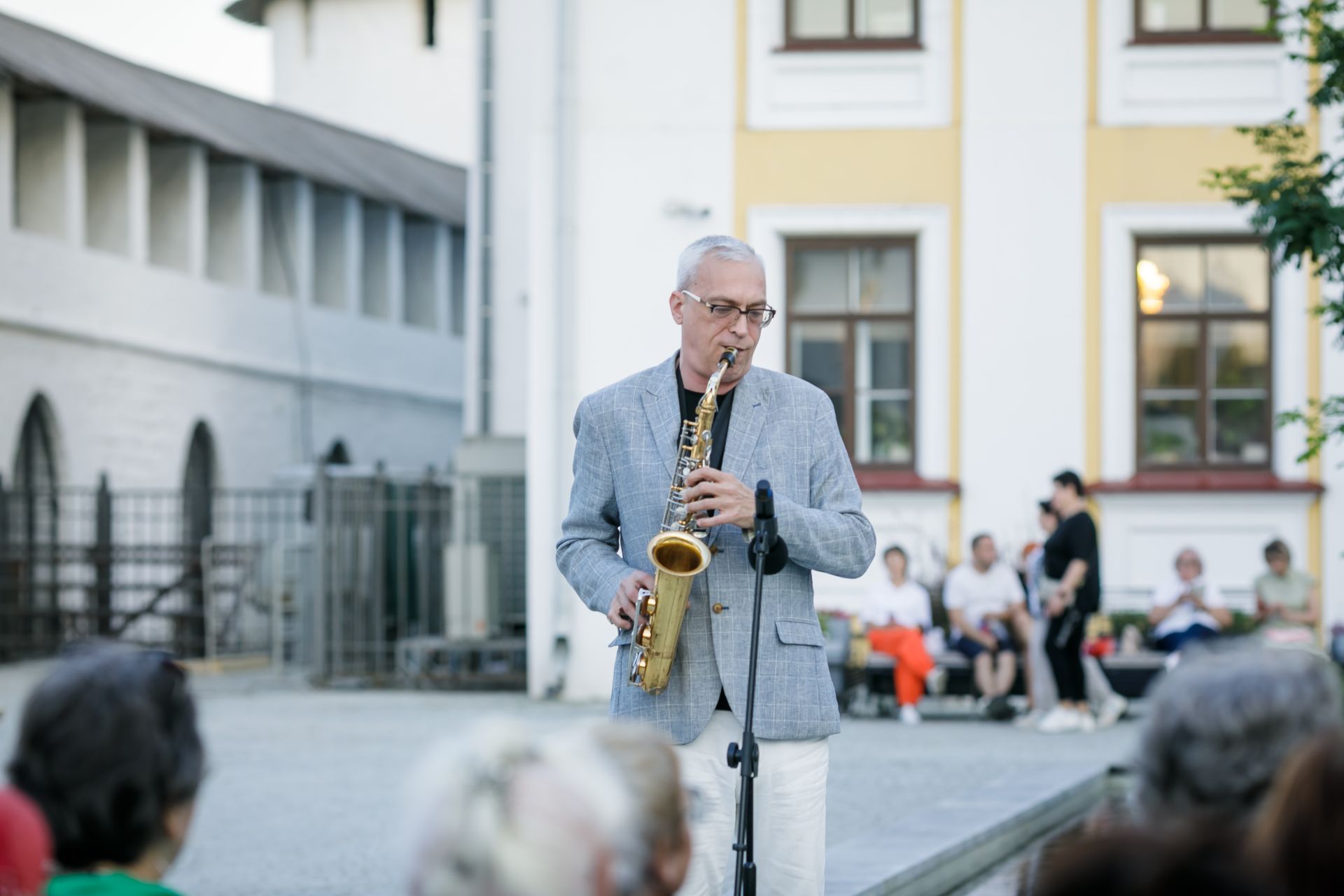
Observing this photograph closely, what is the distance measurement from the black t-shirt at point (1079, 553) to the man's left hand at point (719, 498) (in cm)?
958

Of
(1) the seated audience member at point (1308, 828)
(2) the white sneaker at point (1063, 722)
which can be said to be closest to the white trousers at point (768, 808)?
(1) the seated audience member at point (1308, 828)

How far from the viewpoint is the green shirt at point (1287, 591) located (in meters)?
15.0

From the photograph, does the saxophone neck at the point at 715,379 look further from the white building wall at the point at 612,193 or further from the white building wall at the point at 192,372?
the white building wall at the point at 192,372

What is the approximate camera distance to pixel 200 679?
20.4 metres

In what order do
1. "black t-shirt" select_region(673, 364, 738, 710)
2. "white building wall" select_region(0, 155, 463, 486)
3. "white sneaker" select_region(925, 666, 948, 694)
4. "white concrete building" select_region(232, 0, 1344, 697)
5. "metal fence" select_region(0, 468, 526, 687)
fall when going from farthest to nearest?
"white building wall" select_region(0, 155, 463, 486) → "metal fence" select_region(0, 468, 526, 687) → "white concrete building" select_region(232, 0, 1344, 697) → "white sneaker" select_region(925, 666, 948, 694) → "black t-shirt" select_region(673, 364, 738, 710)

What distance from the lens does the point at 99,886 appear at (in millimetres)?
2600

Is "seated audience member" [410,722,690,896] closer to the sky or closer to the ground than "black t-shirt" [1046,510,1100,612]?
closer to the sky

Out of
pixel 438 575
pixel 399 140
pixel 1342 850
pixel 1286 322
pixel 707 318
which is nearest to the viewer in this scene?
pixel 1342 850

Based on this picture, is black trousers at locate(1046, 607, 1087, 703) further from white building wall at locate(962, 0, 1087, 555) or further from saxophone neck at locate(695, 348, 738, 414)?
saxophone neck at locate(695, 348, 738, 414)

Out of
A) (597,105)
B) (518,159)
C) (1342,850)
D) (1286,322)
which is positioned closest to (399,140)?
(518,159)

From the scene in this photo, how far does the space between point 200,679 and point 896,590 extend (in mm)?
8394

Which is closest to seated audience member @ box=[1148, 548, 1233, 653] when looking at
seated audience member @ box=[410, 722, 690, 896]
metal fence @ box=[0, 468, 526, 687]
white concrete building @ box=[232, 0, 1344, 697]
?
white concrete building @ box=[232, 0, 1344, 697]

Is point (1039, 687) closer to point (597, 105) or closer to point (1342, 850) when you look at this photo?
point (597, 105)

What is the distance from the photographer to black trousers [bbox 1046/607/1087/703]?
1365cm
